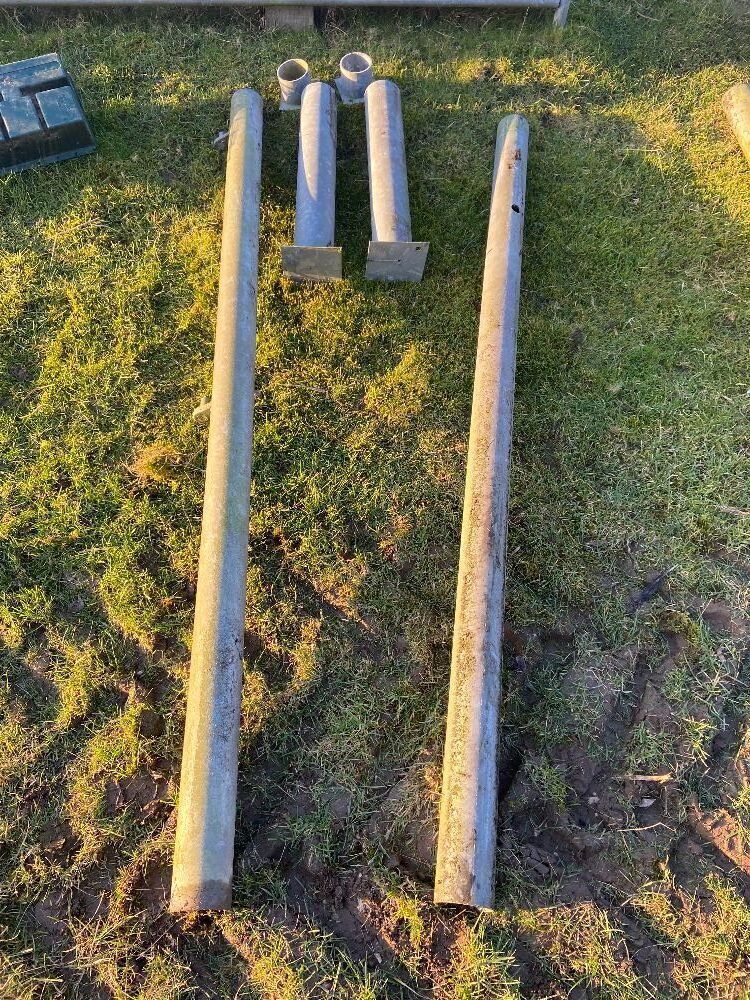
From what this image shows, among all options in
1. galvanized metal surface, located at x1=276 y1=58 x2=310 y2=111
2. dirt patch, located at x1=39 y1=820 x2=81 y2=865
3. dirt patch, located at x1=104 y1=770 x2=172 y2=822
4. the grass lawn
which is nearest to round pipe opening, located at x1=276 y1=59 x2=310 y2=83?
galvanized metal surface, located at x1=276 y1=58 x2=310 y2=111

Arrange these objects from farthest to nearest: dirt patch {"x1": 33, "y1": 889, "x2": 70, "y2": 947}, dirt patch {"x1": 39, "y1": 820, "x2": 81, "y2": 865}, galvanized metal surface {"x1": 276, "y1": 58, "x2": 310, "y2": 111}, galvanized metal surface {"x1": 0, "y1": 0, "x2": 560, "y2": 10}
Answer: galvanized metal surface {"x1": 0, "y1": 0, "x2": 560, "y2": 10}
galvanized metal surface {"x1": 276, "y1": 58, "x2": 310, "y2": 111}
dirt patch {"x1": 39, "y1": 820, "x2": 81, "y2": 865}
dirt patch {"x1": 33, "y1": 889, "x2": 70, "y2": 947}

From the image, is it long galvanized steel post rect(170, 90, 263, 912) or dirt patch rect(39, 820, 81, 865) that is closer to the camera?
long galvanized steel post rect(170, 90, 263, 912)

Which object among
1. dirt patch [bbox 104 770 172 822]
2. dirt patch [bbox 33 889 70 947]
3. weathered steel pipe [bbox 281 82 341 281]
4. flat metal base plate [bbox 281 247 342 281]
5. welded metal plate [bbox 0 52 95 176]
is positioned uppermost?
welded metal plate [bbox 0 52 95 176]

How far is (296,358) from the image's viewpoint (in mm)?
4012

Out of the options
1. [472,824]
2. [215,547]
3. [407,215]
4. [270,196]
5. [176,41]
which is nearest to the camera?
[472,824]

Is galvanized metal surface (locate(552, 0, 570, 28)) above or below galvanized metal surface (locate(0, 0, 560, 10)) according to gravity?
below

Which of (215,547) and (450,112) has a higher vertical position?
(450,112)

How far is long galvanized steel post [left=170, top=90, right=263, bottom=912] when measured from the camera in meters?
2.57

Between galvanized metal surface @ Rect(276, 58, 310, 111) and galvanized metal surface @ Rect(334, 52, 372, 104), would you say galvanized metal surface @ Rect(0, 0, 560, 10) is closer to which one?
galvanized metal surface @ Rect(334, 52, 372, 104)

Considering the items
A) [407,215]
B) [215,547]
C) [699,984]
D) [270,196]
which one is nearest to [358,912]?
[699,984]

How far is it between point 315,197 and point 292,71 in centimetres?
136

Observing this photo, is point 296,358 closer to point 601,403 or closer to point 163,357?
point 163,357

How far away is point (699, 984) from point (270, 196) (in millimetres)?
5071

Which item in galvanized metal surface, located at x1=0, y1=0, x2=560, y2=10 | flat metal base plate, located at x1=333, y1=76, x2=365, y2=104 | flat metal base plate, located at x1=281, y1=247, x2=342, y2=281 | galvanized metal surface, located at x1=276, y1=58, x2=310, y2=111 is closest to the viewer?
flat metal base plate, located at x1=281, y1=247, x2=342, y2=281
